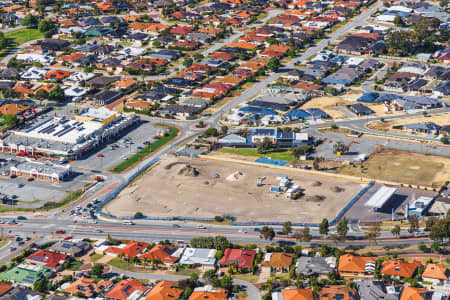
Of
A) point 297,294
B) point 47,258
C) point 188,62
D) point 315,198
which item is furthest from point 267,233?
point 188,62

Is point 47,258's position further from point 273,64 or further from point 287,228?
point 273,64

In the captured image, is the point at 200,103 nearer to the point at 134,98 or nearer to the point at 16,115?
the point at 134,98

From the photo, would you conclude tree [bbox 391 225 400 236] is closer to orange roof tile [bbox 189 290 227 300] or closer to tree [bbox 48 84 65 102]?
orange roof tile [bbox 189 290 227 300]

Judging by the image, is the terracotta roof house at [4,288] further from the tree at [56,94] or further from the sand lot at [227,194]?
the tree at [56,94]

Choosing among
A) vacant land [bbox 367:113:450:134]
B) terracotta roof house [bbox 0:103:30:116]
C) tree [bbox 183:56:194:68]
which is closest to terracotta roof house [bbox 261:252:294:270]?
vacant land [bbox 367:113:450:134]

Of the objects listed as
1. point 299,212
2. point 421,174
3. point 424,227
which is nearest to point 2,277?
point 299,212

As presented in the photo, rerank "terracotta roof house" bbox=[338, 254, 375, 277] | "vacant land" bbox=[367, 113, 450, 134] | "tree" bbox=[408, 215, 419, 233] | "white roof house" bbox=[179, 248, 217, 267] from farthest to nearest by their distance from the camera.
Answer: "vacant land" bbox=[367, 113, 450, 134], "tree" bbox=[408, 215, 419, 233], "white roof house" bbox=[179, 248, 217, 267], "terracotta roof house" bbox=[338, 254, 375, 277]
